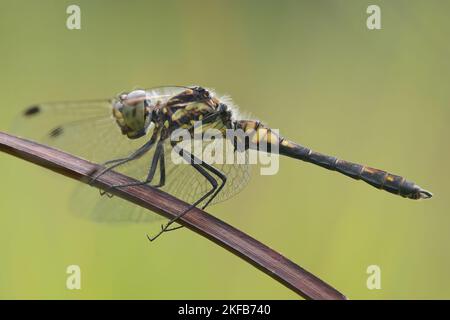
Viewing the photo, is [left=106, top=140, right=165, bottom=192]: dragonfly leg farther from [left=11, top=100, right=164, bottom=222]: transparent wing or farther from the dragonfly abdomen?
the dragonfly abdomen

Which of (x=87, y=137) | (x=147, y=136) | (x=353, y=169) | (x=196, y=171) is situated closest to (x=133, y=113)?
(x=147, y=136)

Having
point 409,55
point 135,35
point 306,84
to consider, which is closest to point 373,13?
point 409,55

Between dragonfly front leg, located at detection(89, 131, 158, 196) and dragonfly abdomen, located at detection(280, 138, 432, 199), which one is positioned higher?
dragonfly front leg, located at detection(89, 131, 158, 196)

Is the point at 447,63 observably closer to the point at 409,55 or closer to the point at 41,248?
the point at 409,55

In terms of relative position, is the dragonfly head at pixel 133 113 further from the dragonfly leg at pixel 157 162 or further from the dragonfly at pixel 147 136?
the dragonfly leg at pixel 157 162

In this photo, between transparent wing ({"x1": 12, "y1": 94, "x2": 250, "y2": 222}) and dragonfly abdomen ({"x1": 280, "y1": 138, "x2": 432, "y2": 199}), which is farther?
dragonfly abdomen ({"x1": 280, "y1": 138, "x2": 432, "y2": 199})

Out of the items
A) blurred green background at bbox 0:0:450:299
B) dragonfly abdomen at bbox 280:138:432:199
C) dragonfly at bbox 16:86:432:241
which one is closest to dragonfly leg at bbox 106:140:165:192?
dragonfly at bbox 16:86:432:241

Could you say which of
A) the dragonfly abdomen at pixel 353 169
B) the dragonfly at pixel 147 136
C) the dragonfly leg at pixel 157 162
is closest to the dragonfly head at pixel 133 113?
the dragonfly at pixel 147 136
